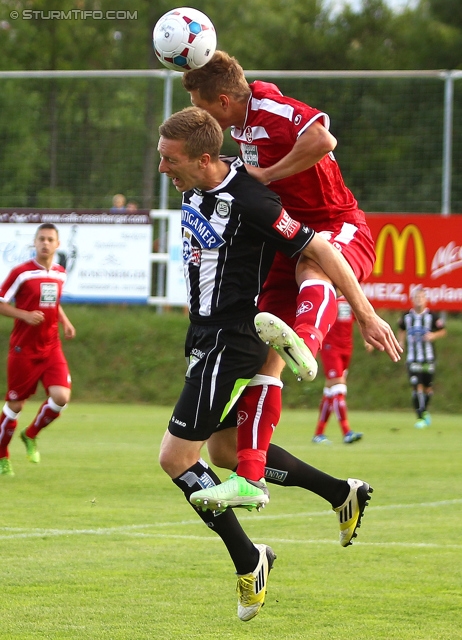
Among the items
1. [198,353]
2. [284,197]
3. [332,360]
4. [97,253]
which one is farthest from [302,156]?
[97,253]

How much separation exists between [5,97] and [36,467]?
1477 centimetres

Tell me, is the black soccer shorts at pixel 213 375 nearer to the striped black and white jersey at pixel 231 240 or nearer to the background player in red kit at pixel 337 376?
the striped black and white jersey at pixel 231 240

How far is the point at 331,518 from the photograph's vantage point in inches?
359

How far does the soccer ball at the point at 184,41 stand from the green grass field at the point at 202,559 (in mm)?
2863

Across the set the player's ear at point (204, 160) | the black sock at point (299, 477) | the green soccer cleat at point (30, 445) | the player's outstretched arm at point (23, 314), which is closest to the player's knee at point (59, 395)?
the green soccer cleat at point (30, 445)

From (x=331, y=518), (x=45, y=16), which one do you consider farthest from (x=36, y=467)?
(x=45, y=16)

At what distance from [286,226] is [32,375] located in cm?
655

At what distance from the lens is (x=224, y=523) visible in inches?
226

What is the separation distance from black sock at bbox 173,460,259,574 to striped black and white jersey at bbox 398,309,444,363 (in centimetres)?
1301

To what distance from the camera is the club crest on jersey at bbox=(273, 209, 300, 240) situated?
5.61m

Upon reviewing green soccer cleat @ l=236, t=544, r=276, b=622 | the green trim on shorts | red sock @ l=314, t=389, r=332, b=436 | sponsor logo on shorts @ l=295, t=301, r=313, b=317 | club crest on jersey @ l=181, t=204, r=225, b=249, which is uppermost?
club crest on jersey @ l=181, t=204, r=225, b=249

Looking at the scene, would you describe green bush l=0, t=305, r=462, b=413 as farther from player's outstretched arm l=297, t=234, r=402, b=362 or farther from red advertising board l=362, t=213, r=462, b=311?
player's outstretched arm l=297, t=234, r=402, b=362

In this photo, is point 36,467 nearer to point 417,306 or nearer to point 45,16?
point 417,306

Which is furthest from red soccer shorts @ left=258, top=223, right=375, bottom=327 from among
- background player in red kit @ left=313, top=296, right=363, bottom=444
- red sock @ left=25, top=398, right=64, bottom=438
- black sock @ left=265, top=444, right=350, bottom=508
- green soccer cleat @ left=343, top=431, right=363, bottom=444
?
green soccer cleat @ left=343, top=431, right=363, bottom=444
